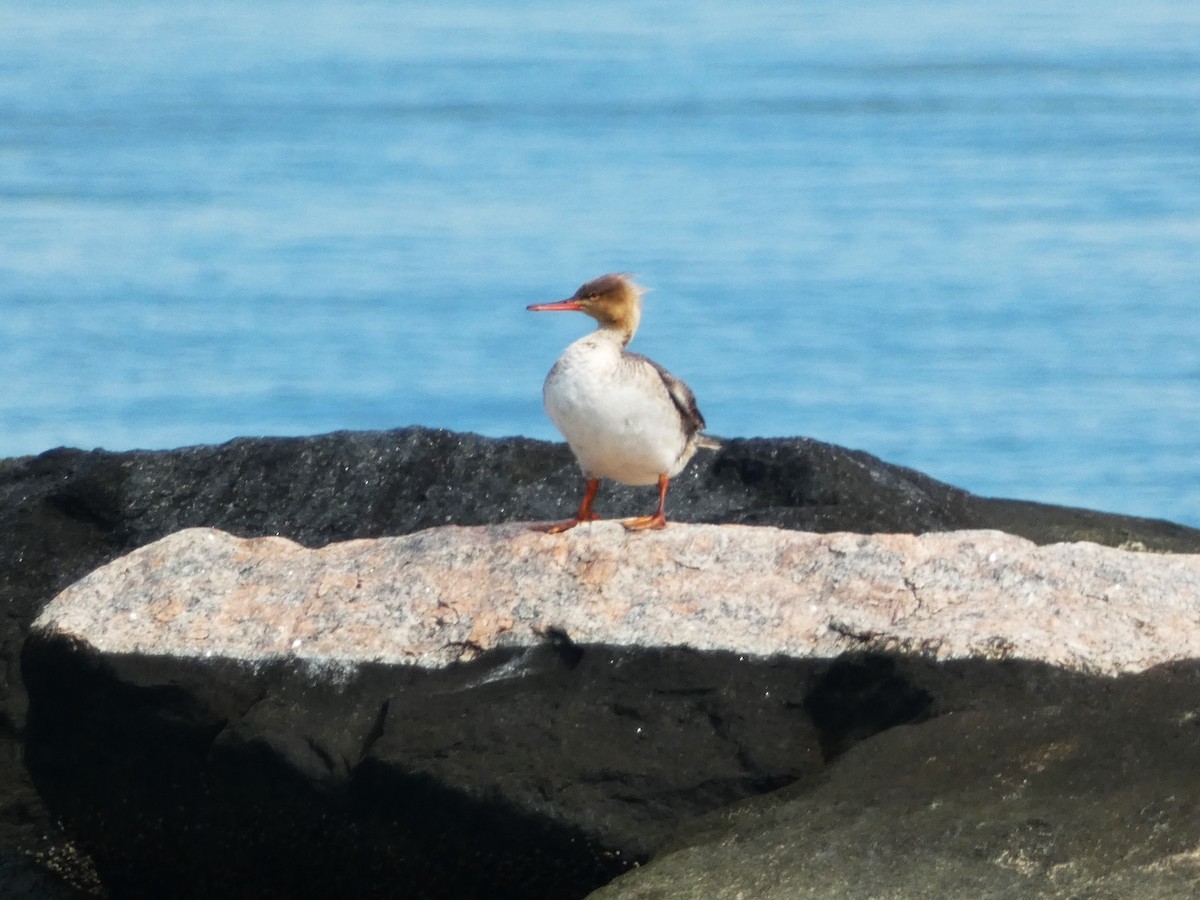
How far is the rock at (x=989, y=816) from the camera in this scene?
3.75 meters

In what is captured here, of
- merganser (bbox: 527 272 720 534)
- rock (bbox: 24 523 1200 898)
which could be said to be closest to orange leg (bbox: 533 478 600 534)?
merganser (bbox: 527 272 720 534)

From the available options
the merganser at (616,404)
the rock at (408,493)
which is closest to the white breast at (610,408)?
the merganser at (616,404)

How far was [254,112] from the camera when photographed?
2994 cm

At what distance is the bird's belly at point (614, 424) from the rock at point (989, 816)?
4.16 feet

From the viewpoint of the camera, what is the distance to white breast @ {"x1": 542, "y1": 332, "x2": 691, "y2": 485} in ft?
16.9

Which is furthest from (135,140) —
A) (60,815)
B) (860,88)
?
(60,815)

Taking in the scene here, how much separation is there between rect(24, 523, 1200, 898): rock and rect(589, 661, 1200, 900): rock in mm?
74

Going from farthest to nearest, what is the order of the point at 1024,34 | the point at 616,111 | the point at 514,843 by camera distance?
the point at 1024,34
the point at 616,111
the point at 514,843

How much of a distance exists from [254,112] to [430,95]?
3541 millimetres

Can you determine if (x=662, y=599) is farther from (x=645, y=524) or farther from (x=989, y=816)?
(x=989, y=816)

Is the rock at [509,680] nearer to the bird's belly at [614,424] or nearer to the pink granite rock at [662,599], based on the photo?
the pink granite rock at [662,599]

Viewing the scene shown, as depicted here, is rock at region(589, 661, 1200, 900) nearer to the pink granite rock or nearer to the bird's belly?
the pink granite rock

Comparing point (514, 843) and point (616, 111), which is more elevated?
point (616, 111)

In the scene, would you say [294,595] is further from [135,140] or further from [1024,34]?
[1024,34]
